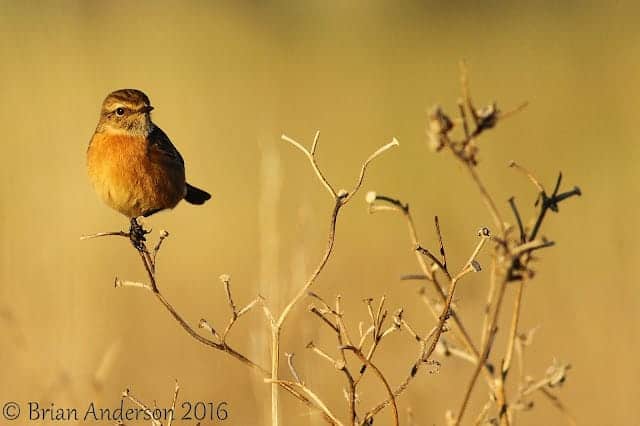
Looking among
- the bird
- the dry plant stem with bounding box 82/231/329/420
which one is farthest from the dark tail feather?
the dry plant stem with bounding box 82/231/329/420

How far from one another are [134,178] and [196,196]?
693mm

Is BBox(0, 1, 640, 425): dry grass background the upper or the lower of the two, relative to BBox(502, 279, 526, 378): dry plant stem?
upper

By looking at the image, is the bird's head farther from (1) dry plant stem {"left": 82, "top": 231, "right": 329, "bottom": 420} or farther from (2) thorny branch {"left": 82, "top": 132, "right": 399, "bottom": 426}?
(2) thorny branch {"left": 82, "top": 132, "right": 399, "bottom": 426}

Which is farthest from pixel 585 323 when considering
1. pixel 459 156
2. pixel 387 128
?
pixel 387 128

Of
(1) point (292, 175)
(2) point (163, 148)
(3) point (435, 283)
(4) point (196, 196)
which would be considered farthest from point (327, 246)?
(1) point (292, 175)

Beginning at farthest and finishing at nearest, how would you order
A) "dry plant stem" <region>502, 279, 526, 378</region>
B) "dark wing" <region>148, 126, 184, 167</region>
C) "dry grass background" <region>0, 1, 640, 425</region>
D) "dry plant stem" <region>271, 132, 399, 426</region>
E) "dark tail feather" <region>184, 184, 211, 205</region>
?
"dry grass background" <region>0, 1, 640, 425</region>, "dark tail feather" <region>184, 184, 211, 205</region>, "dark wing" <region>148, 126, 184, 167</region>, "dry plant stem" <region>271, 132, 399, 426</region>, "dry plant stem" <region>502, 279, 526, 378</region>

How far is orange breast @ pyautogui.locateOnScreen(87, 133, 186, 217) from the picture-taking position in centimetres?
397

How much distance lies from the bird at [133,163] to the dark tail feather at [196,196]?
38cm

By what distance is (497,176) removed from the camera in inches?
349

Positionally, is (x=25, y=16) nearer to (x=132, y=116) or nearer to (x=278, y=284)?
(x=132, y=116)

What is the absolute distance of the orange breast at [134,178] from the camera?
156 inches

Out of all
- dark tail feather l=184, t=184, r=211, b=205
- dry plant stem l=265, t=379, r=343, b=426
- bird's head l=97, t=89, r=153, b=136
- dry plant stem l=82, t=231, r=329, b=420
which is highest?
bird's head l=97, t=89, r=153, b=136

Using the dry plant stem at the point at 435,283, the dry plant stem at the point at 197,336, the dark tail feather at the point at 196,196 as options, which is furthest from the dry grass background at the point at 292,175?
the dry plant stem at the point at 435,283

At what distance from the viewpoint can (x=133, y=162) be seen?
4059 mm
